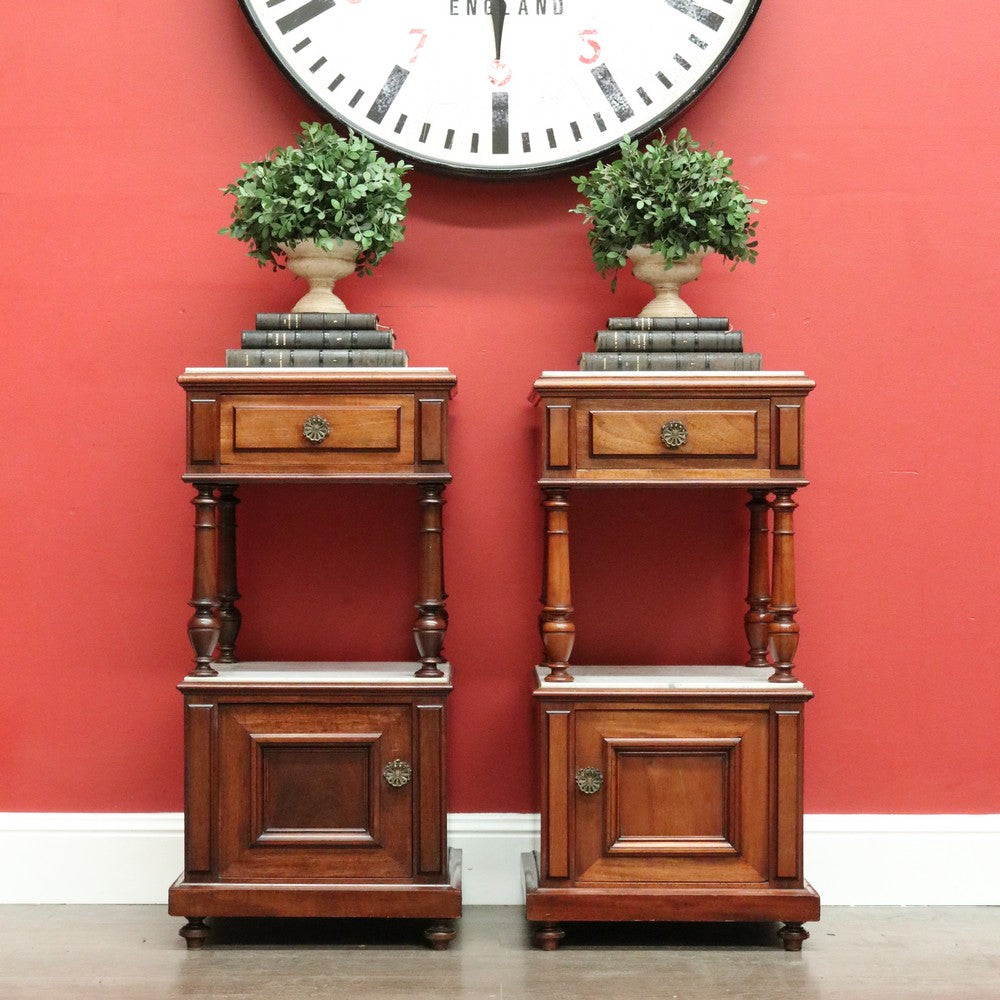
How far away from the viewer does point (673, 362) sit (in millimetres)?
2221

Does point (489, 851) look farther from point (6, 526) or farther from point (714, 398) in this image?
point (6, 526)


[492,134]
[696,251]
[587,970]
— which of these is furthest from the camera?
[492,134]

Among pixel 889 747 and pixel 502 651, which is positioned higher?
pixel 502 651

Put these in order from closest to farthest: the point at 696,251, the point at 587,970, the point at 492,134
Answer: the point at 587,970, the point at 696,251, the point at 492,134

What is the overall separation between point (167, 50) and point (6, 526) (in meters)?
1.20

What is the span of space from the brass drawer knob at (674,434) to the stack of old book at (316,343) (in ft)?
1.85

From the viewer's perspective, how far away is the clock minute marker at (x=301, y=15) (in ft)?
8.14

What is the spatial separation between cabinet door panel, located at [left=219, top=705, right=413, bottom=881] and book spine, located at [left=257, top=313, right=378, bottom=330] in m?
0.79

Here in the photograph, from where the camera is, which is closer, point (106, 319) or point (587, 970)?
point (587, 970)

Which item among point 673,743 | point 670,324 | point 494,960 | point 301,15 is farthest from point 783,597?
point 301,15

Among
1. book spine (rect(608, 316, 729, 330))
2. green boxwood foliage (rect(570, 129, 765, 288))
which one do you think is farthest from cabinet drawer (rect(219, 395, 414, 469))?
green boxwood foliage (rect(570, 129, 765, 288))

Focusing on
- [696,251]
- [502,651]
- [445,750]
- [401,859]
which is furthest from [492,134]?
[401,859]

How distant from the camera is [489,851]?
2518 millimetres

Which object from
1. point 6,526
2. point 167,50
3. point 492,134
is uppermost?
point 167,50
